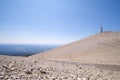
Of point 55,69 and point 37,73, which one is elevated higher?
point 37,73

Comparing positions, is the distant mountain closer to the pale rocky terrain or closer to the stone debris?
the pale rocky terrain

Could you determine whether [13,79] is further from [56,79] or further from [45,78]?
[56,79]

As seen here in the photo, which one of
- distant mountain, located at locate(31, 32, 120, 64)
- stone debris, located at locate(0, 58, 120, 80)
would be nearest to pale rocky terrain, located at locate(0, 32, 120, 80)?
stone debris, located at locate(0, 58, 120, 80)

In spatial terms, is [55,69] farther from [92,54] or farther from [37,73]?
[92,54]

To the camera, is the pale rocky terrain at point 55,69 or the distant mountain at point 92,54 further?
the distant mountain at point 92,54

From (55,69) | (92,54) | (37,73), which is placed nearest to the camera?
(37,73)

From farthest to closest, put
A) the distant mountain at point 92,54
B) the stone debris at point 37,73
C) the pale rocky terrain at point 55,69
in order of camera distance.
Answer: the distant mountain at point 92,54 → the pale rocky terrain at point 55,69 → the stone debris at point 37,73

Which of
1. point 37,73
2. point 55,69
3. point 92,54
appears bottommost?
point 55,69

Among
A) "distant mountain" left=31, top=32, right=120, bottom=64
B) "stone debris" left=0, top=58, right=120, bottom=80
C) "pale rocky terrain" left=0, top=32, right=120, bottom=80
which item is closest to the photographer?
"stone debris" left=0, top=58, right=120, bottom=80

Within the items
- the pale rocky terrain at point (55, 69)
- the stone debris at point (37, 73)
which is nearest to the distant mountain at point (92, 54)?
the pale rocky terrain at point (55, 69)

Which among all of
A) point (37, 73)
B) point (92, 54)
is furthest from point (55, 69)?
point (92, 54)

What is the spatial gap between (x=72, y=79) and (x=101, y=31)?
3367 inches

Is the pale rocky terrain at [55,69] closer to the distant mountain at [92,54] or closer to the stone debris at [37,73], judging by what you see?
the stone debris at [37,73]

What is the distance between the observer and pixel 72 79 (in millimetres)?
10750
